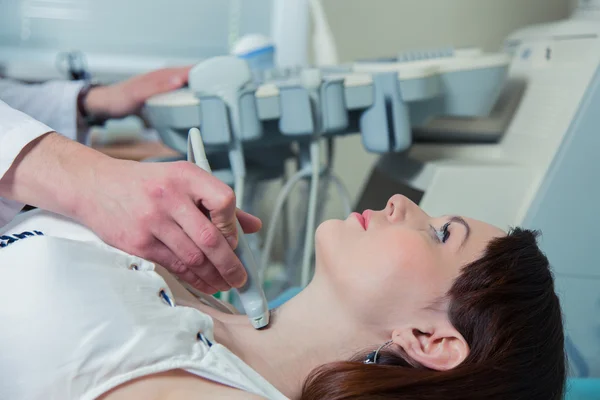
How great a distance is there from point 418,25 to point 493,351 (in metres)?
1.40

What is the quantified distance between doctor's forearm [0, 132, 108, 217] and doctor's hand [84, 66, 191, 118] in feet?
2.06

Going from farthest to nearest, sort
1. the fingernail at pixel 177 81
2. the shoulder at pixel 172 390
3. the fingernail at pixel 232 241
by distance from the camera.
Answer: the fingernail at pixel 177 81, the fingernail at pixel 232 241, the shoulder at pixel 172 390

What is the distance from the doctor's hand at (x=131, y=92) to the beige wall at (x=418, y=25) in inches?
22.5

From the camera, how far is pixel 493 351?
2.34ft

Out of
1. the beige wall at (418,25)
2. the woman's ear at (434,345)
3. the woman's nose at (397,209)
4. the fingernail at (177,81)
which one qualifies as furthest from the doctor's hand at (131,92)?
the woman's ear at (434,345)

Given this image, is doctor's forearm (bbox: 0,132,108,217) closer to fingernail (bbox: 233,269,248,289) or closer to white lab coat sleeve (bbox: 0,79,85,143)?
fingernail (bbox: 233,269,248,289)

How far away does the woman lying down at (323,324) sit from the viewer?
58 cm

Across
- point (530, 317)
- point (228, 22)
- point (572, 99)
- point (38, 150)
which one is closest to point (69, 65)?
point (228, 22)

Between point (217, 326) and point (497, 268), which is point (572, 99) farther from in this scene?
point (217, 326)

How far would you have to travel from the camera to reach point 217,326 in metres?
0.77

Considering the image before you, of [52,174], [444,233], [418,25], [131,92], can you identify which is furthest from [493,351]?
[418,25]

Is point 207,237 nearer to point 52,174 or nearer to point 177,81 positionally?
point 52,174

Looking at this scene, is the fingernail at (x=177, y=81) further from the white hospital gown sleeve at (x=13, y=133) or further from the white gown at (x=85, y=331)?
the white gown at (x=85, y=331)

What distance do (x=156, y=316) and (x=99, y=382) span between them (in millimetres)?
97
